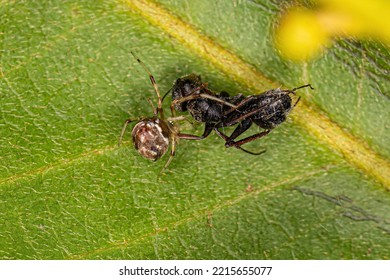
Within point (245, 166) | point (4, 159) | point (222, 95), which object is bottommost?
point (4, 159)

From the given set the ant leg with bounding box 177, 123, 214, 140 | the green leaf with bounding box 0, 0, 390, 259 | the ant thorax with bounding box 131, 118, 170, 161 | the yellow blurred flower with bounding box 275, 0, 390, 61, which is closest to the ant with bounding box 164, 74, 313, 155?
the ant leg with bounding box 177, 123, 214, 140

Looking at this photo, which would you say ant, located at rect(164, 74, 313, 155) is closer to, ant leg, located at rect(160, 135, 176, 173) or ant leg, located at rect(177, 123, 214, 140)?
ant leg, located at rect(177, 123, 214, 140)

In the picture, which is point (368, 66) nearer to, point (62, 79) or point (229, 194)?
point (229, 194)

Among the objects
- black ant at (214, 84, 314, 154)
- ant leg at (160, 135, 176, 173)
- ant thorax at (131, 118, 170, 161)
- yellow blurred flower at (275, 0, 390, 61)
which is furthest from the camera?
ant leg at (160, 135, 176, 173)

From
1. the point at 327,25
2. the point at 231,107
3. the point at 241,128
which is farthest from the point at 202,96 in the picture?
the point at 327,25

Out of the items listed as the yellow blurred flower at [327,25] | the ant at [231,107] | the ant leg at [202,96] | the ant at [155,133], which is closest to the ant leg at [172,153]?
the ant at [155,133]
